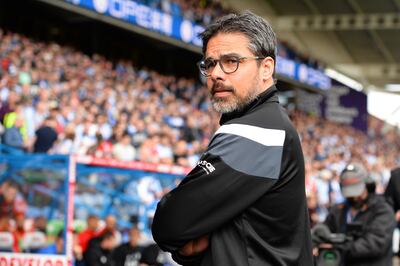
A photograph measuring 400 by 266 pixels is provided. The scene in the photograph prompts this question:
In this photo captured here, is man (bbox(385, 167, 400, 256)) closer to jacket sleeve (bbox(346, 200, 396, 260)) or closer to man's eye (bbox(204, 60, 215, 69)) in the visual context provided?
jacket sleeve (bbox(346, 200, 396, 260))

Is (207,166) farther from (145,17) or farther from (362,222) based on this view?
(145,17)

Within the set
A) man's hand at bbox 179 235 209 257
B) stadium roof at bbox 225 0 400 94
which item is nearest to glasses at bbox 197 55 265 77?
man's hand at bbox 179 235 209 257

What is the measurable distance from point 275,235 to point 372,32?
106ft

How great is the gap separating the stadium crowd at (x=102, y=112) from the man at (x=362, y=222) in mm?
3247

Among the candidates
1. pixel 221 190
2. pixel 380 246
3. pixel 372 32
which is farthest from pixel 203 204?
pixel 372 32

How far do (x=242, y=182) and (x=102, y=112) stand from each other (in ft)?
38.2

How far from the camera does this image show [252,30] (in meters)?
2.58

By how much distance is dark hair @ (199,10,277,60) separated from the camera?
8.47 ft

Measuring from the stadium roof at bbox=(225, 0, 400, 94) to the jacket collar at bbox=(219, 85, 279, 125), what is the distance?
2739 centimetres

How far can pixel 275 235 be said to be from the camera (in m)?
2.49

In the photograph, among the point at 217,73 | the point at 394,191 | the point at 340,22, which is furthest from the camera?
the point at 340,22

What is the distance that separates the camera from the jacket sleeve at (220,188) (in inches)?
95.4

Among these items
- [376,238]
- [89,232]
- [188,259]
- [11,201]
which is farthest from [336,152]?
[188,259]

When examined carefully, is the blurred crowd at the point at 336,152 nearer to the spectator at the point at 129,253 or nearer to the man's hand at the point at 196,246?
the spectator at the point at 129,253
